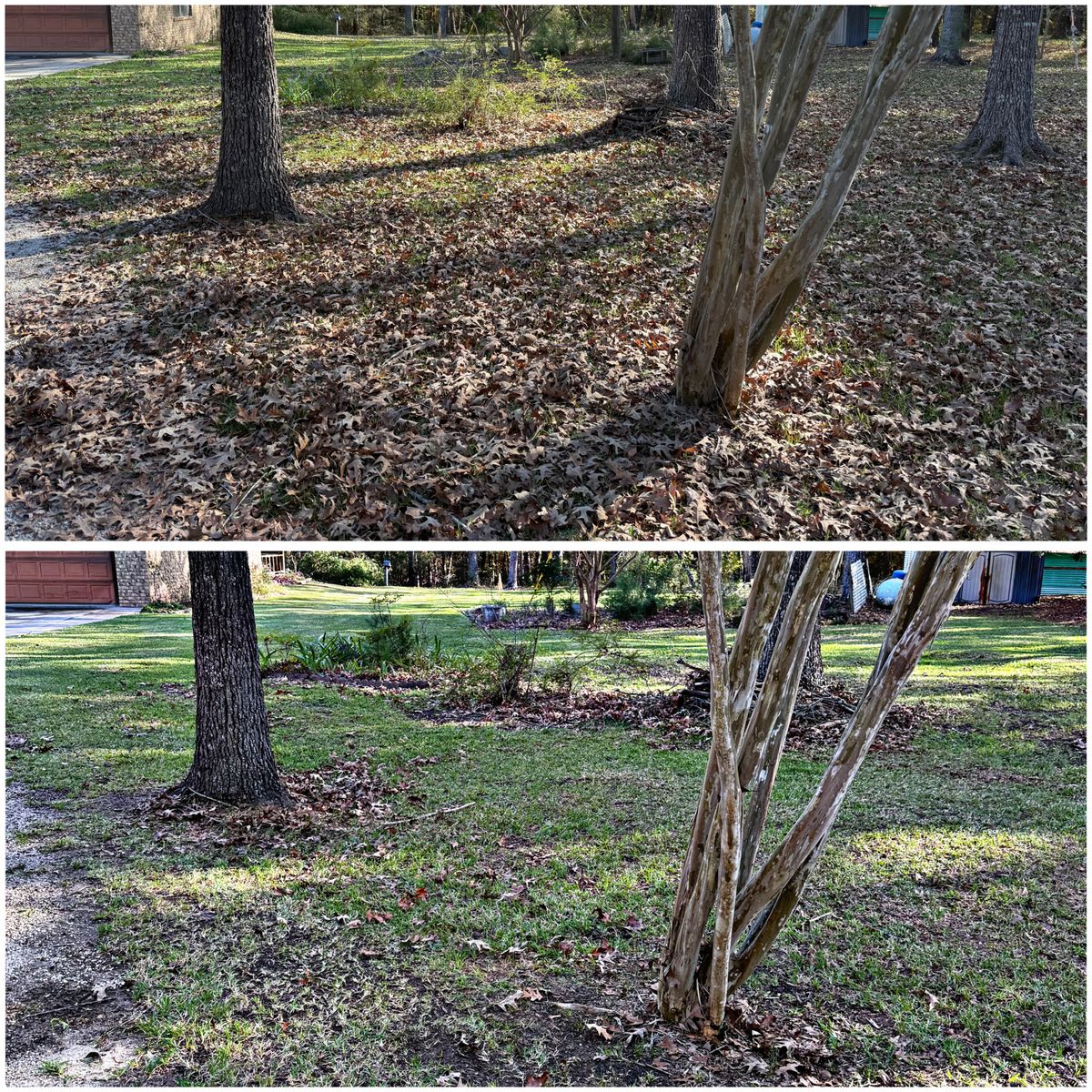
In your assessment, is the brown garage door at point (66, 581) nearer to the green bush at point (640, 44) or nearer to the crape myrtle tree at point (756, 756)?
the green bush at point (640, 44)

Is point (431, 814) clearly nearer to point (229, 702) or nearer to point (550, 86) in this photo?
point (229, 702)

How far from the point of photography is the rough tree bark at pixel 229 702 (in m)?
5.78

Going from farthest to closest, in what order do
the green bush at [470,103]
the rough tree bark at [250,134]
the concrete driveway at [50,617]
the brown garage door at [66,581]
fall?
1. the brown garage door at [66,581]
2. the concrete driveway at [50,617]
3. the green bush at [470,103]
4. the rough tree bark at [250,134]

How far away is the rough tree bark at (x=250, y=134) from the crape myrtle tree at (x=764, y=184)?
386 cm

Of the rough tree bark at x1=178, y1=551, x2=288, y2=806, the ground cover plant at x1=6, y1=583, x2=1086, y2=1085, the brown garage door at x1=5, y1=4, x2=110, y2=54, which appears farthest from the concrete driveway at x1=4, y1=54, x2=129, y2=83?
the rough tree bark at x1=178, y1=551, x2=288, y2=806

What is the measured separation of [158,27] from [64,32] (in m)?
1.88

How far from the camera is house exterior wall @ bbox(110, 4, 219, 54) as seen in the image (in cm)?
1188

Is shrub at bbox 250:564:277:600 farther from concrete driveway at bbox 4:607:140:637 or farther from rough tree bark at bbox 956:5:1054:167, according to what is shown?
rough tree bark at bbox 956:5:1054:167

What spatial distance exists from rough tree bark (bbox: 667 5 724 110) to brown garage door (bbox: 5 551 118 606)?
1252 centimetres

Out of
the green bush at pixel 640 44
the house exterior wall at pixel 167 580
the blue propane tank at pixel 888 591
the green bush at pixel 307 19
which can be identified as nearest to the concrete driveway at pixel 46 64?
the green bush at pixel 307 19

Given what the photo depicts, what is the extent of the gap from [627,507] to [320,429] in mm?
1677

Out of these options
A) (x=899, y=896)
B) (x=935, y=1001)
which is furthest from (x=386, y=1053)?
(x=899, y=896)

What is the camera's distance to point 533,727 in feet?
27.1

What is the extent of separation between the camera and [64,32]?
12680 mm
